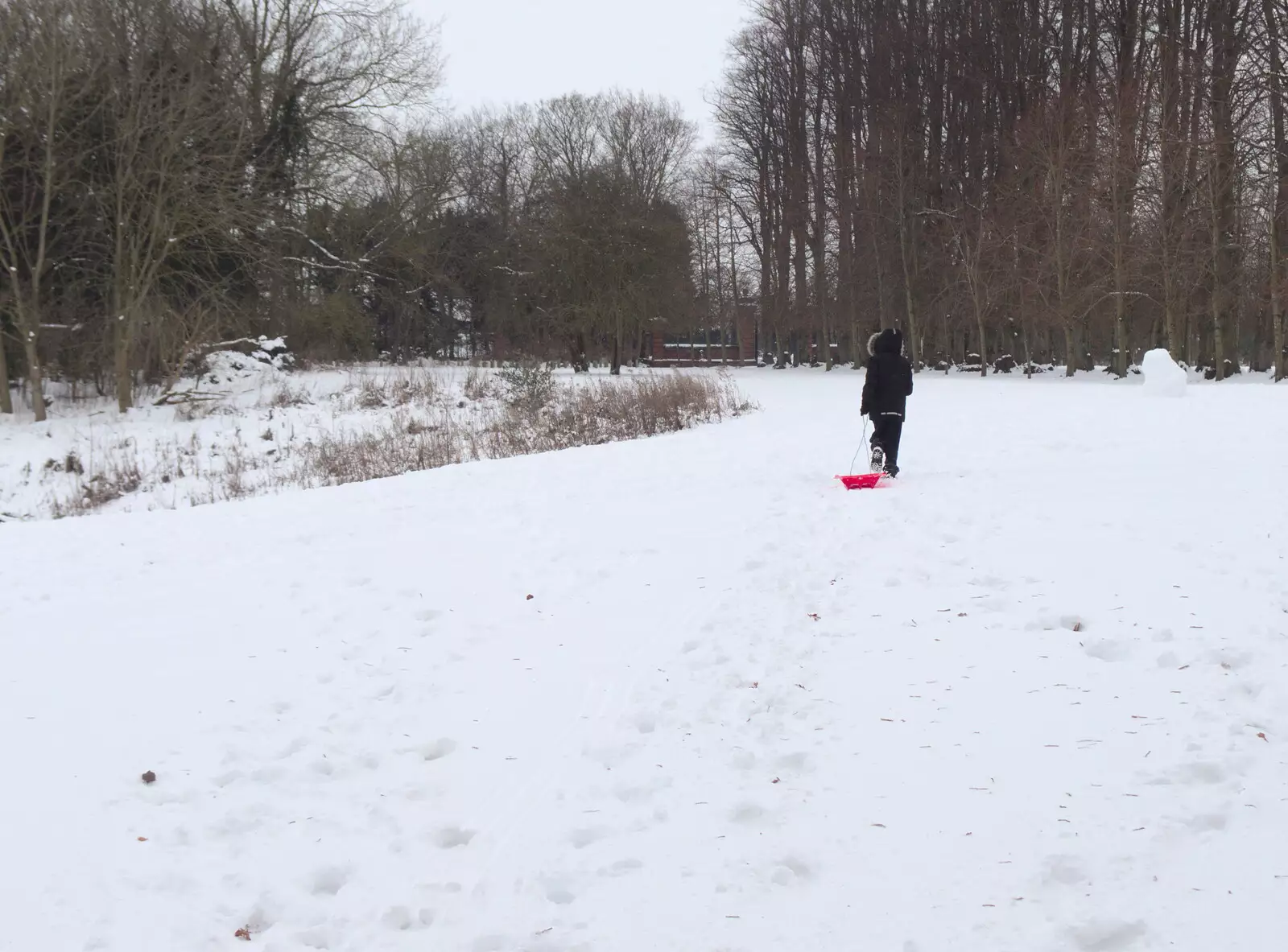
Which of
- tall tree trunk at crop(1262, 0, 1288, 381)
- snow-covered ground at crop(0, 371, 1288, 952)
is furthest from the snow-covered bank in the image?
tall tree trunk at crop(1262, 0, 1288, 381)

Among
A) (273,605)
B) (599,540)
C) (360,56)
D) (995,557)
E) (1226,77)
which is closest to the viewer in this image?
(273,605)

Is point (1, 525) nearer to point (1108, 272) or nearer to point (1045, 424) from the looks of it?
point (1045, 424)

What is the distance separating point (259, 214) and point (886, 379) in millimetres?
19404

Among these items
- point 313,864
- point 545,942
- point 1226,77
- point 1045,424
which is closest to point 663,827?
point 545,942

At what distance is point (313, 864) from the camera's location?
3.32 m

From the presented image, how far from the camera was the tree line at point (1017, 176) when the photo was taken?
1016 inches

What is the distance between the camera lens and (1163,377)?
59.8 feet

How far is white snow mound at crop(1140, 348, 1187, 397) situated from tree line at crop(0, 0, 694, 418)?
2042cm

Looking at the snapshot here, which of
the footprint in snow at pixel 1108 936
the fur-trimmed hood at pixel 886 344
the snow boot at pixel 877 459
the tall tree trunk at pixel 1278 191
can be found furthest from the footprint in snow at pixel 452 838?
the tall tree trunk at pixel 1278 191

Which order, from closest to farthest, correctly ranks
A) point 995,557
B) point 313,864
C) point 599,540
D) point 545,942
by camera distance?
point 545,942 → point 313,864 → point 995,557 → point 599,540

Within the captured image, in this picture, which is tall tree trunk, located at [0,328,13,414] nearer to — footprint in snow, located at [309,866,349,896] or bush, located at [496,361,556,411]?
bush, located at [496,361,556,411]

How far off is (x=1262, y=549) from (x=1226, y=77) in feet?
79.0

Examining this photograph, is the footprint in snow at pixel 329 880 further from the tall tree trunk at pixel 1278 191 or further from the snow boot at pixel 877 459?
the tall tree trunk at pixel 1278 191

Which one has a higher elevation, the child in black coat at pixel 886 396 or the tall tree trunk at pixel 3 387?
the tall tree trunk at pixel 3 387
